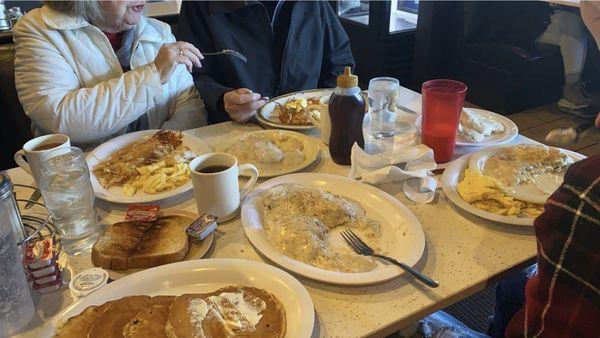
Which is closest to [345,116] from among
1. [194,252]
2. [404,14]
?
[194,252]

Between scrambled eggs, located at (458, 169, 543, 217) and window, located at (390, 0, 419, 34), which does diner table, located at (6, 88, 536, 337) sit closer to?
scrambled eggs, located at (458, 169, 543, 217)

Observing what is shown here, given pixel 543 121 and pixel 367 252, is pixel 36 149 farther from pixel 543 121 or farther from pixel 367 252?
pixel 543 121

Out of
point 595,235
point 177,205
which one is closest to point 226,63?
point 177,205

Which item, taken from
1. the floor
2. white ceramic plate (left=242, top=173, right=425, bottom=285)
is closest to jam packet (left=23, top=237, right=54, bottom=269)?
white ceramic plate (left=242, top=173, right=425, bottom=285)

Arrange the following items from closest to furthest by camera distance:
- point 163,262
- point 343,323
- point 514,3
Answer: point 343,323 < point 163,262 < point 514,3

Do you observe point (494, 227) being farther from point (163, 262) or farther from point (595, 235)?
point (163, 262)

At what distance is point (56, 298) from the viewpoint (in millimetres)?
907

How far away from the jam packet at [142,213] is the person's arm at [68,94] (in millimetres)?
557

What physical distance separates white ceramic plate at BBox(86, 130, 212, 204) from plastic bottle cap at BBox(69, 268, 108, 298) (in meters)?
0.29

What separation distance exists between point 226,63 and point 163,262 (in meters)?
1.22

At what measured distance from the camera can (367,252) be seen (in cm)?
100

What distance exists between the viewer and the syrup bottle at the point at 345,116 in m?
1.30

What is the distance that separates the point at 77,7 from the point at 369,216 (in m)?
1.23

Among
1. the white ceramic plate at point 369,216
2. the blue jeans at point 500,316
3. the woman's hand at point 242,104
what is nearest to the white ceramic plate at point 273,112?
the woman's hand at point 242,104
